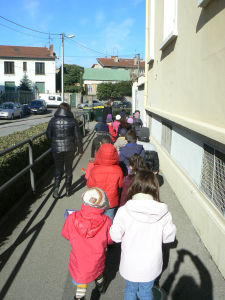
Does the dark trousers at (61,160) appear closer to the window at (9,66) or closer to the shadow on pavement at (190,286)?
the shadow on pavement at (190,286)

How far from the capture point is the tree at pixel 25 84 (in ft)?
149

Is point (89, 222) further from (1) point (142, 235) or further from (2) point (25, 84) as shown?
(2) point (25, 84)

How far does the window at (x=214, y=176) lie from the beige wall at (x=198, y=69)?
0.35 metres

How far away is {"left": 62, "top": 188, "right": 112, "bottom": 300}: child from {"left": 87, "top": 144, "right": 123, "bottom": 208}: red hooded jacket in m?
0.86

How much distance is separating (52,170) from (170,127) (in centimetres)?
328

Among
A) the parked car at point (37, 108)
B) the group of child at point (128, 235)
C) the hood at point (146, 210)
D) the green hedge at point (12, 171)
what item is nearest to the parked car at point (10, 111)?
the parked car at point (37, 108)

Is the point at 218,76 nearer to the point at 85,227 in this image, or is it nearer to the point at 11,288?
the point at 85,227

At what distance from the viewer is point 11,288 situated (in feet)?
9.92

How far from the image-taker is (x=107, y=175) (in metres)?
3.50

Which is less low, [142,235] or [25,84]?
[25,84]

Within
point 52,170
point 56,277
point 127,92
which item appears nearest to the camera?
point 56,277

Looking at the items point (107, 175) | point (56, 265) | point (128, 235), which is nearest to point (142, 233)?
point (128, 235)

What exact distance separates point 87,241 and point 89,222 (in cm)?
18

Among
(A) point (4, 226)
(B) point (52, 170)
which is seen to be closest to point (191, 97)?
(A) point (4, 226)
